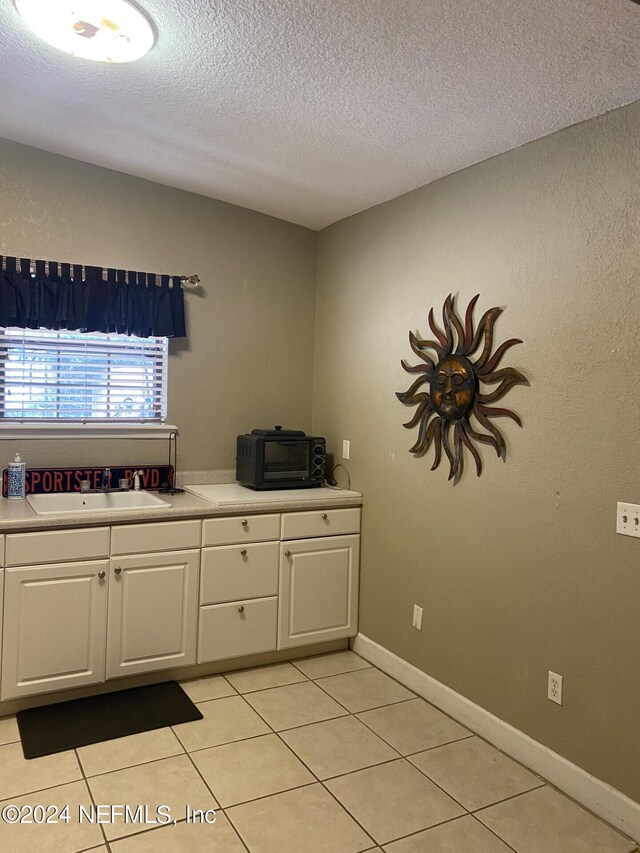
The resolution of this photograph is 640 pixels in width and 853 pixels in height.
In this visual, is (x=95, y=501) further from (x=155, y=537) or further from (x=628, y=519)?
(x=628, y=519)

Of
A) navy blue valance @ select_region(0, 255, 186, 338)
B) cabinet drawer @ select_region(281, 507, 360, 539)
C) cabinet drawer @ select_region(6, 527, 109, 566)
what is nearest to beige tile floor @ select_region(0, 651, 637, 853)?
cabinet drawer @ select_region(6, 527, 109, 566)

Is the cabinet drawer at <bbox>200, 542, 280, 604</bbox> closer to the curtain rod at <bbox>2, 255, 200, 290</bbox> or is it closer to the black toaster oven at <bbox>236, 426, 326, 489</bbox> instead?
the black toaster oven at <bbox>236, 426, 326, 489</bbox>

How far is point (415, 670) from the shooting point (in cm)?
316

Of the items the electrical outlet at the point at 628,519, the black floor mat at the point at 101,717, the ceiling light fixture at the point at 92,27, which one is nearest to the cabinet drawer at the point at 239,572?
the black floor mat at the point at 101,717

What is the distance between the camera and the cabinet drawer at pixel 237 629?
3.16 m

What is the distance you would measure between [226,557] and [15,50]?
2263mm

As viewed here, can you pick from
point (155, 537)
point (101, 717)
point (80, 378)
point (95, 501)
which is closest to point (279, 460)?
point (155, 537)

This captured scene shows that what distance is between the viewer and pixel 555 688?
2432 millimetres

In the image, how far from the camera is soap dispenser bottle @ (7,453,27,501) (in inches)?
124

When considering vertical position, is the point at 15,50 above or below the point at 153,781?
above

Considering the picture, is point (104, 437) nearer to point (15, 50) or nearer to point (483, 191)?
point (15, 50)

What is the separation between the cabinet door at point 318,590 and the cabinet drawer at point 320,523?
0.04 meters

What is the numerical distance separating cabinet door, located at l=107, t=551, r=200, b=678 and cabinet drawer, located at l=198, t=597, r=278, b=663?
0.21ft

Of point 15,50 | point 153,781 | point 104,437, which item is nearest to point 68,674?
point 153,781
